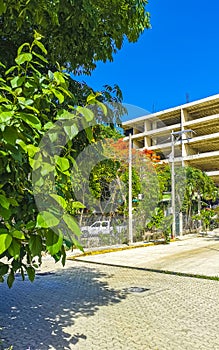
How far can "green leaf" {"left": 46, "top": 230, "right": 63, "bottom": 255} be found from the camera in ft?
3.92

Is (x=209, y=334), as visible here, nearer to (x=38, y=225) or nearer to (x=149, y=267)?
(x=38, y=225)

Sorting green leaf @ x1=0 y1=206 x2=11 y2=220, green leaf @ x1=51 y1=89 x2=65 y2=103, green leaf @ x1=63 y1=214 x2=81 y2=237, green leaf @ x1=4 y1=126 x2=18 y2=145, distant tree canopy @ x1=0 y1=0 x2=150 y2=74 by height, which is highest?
distant tree canopy @ x1=0 y1=0 x2=150 y2=74

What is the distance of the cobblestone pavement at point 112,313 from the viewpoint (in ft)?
12.6

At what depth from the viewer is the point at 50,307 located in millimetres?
5305

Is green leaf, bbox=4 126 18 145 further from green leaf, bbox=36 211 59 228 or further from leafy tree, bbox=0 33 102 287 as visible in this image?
green leaf, bbox=36 211 59 228

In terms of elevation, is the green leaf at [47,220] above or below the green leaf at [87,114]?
below

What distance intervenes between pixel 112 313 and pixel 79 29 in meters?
4.03

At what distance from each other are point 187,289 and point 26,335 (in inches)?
148

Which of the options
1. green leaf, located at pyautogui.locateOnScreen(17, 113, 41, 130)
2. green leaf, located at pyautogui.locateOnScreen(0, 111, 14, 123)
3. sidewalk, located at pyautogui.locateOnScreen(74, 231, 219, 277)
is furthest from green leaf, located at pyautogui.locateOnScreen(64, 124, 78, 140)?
sidewalk, located at pyautogui.locateOnScreen(74, 231, 219, 277)

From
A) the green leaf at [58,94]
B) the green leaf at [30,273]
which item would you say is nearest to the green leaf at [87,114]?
the green leaf at [58,94]

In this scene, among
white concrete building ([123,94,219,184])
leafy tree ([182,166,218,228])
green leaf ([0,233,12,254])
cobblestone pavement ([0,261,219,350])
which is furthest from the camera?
white concrete building ([123,94,219,184])

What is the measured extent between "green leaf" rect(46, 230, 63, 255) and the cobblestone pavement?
2900 mm

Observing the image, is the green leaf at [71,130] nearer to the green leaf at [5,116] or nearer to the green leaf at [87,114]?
the green leaf at [87,114]

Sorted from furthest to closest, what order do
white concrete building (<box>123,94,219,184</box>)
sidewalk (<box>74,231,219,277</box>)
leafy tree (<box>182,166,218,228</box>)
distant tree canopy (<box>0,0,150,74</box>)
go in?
white concrete building (<box>123,94,219,184</box>) < leafy tree (<box>182,166,218,228</box>) < sidewalk (<box>74,231,219,277</box>) < distant tree canopy (<box>0,0,150,74</box>)
